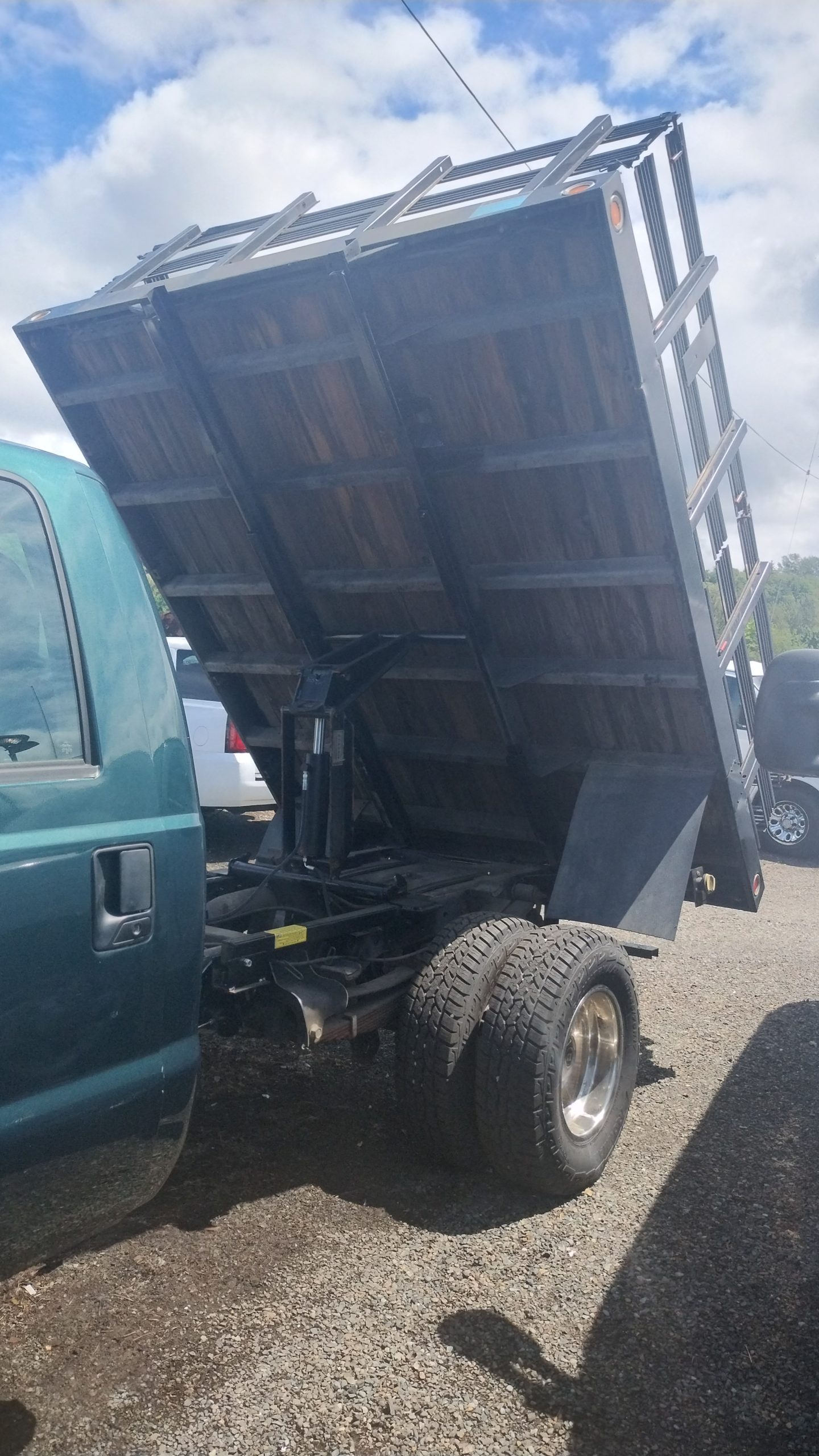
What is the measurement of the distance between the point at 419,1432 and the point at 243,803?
7.34 m

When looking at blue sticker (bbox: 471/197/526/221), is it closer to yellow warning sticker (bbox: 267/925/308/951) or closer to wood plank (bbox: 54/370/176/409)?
wood plank (bbox: 54/370/176/409)

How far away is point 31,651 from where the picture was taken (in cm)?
246

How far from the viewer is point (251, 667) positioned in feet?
18.1

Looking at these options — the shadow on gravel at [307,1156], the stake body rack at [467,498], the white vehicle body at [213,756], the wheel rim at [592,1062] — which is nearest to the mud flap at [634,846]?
the stake body rack at [467,498]

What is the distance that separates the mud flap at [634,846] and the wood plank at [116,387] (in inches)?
97.6

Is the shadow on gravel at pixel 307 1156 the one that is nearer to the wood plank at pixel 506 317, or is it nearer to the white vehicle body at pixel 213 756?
the wood plank at pixel 506 317

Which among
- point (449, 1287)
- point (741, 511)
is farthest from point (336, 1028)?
point (741, 511)

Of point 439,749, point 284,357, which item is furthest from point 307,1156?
point 284,357

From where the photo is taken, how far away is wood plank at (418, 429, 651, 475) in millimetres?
3871

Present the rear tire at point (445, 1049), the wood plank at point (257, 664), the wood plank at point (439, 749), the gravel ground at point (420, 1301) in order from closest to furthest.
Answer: the gravel ground at point (420, 1301)
the rear tire at point (445, 1049)
the wood plank at point (439, 749)
the wood plank at point (257, 664)

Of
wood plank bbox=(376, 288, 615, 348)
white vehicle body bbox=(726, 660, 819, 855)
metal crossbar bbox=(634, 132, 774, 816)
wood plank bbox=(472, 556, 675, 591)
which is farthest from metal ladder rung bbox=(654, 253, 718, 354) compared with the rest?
white vehicle body bbox=(726, 660, 819, 855)

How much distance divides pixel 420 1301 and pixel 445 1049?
32.8 inches

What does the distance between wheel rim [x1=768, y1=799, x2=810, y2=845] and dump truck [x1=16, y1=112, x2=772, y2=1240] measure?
266 inches

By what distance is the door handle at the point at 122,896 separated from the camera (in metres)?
2.43
